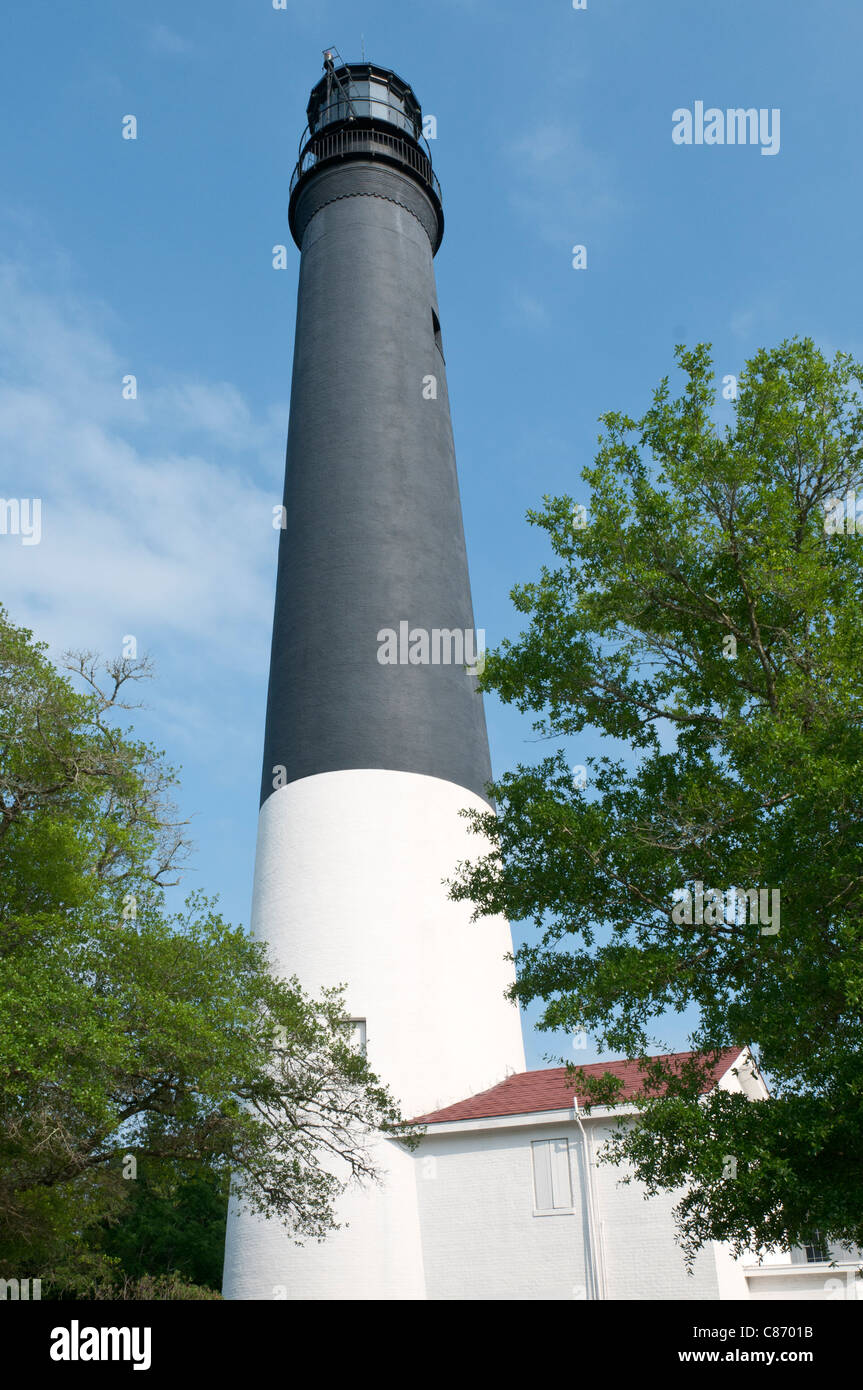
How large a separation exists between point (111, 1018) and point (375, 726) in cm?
1138

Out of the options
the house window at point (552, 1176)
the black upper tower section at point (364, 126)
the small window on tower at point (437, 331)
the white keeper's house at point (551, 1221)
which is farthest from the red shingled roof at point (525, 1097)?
the black upper tower section at point (364, 126)

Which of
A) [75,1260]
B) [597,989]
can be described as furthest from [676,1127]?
[75,1260]

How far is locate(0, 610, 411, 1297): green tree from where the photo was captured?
44.6 feet

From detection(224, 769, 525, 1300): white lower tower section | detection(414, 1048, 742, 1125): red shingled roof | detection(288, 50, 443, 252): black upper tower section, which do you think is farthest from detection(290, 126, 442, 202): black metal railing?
detection(414, 1048, 742, 1125): red shingled roof

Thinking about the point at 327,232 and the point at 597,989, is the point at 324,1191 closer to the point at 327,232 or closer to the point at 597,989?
the point at 597,989

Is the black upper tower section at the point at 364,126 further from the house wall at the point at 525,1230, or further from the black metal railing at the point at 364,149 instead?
the house wall at the point at 525,1230

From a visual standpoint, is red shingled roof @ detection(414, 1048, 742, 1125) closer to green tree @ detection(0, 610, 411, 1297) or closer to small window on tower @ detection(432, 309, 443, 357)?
green tree @ detection(0, 610, 411, 1297)

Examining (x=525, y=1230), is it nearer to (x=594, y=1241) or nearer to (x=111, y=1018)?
(x=594, y=1241)

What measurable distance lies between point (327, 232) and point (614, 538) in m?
20.8

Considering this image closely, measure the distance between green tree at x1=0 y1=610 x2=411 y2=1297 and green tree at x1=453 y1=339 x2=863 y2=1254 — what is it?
3.77 m

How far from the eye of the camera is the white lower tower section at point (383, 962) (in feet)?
67.5

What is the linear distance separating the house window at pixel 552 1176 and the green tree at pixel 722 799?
7343 millimetres

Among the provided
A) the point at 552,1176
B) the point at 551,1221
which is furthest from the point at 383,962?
the point at 551,1221
